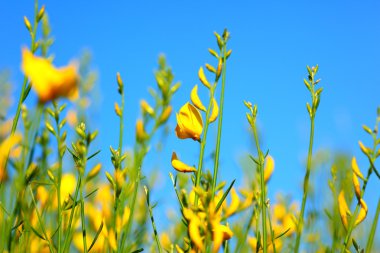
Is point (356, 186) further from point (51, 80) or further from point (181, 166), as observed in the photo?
point (51, 80)

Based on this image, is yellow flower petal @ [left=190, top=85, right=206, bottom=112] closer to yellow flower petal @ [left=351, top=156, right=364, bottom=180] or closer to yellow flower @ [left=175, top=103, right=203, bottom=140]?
yellow flower @ [left=175, top=103, right=203, bottom=140]

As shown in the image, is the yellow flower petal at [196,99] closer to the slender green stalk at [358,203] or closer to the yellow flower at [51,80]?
the yellow flower at [51,80]

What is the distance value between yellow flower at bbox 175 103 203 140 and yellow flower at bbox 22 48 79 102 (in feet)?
0.85

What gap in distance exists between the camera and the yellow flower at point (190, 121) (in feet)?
3.88

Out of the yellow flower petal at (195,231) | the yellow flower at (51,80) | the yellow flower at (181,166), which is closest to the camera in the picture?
the yellow flower petal at (195,231)

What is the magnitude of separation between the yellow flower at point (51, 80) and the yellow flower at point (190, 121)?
10.2 inches

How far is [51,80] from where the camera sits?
3.36 ft

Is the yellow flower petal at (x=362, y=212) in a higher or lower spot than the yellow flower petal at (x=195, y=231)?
higher

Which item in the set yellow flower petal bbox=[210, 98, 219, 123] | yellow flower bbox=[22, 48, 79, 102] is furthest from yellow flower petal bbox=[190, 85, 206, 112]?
yellow flower bbox=[22, 48, 79, 102]

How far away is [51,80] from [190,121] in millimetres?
323

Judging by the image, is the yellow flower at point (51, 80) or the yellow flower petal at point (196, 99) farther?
the yellow flower petal at point (196, 99)

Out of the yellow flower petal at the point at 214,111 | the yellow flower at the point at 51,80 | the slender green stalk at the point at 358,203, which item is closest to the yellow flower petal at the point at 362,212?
the slender green stalk at the point at 358,203

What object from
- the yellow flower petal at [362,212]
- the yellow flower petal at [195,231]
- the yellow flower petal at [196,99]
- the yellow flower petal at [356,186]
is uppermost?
the yellow flower petal at [196,99]

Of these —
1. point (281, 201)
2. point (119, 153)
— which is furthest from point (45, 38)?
point (281, 201)
